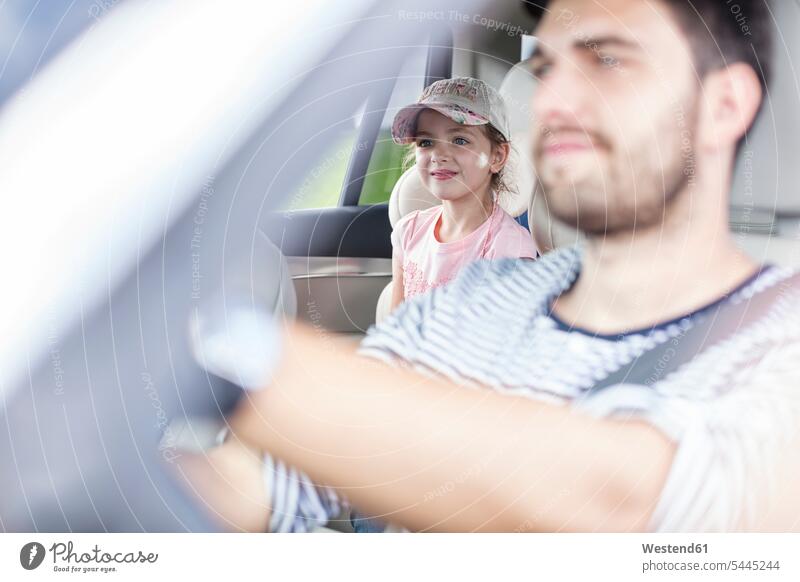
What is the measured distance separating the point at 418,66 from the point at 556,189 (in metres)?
0.16

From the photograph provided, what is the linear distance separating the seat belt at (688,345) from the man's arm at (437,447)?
42 mm

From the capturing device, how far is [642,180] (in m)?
0.62

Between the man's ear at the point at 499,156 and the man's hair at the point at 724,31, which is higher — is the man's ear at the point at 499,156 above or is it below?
below

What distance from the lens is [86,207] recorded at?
1.99 feet

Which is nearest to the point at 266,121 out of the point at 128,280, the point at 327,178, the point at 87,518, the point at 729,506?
the point at 327,178

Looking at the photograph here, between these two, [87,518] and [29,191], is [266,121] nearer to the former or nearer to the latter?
[29,191]

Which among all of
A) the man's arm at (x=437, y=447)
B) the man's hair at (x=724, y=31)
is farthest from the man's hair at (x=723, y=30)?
the man's arm at (x=437, y=447)

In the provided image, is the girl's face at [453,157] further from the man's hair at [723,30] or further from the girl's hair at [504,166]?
the man's hair at [723,30]

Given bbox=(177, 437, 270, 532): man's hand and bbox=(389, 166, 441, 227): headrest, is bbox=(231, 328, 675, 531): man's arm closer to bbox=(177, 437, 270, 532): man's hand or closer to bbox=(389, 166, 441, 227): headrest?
Answer: bbox=(177, 437, 270, 532): man's hand

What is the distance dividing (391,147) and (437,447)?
0.87 feet

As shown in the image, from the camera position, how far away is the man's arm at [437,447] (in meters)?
0.61
